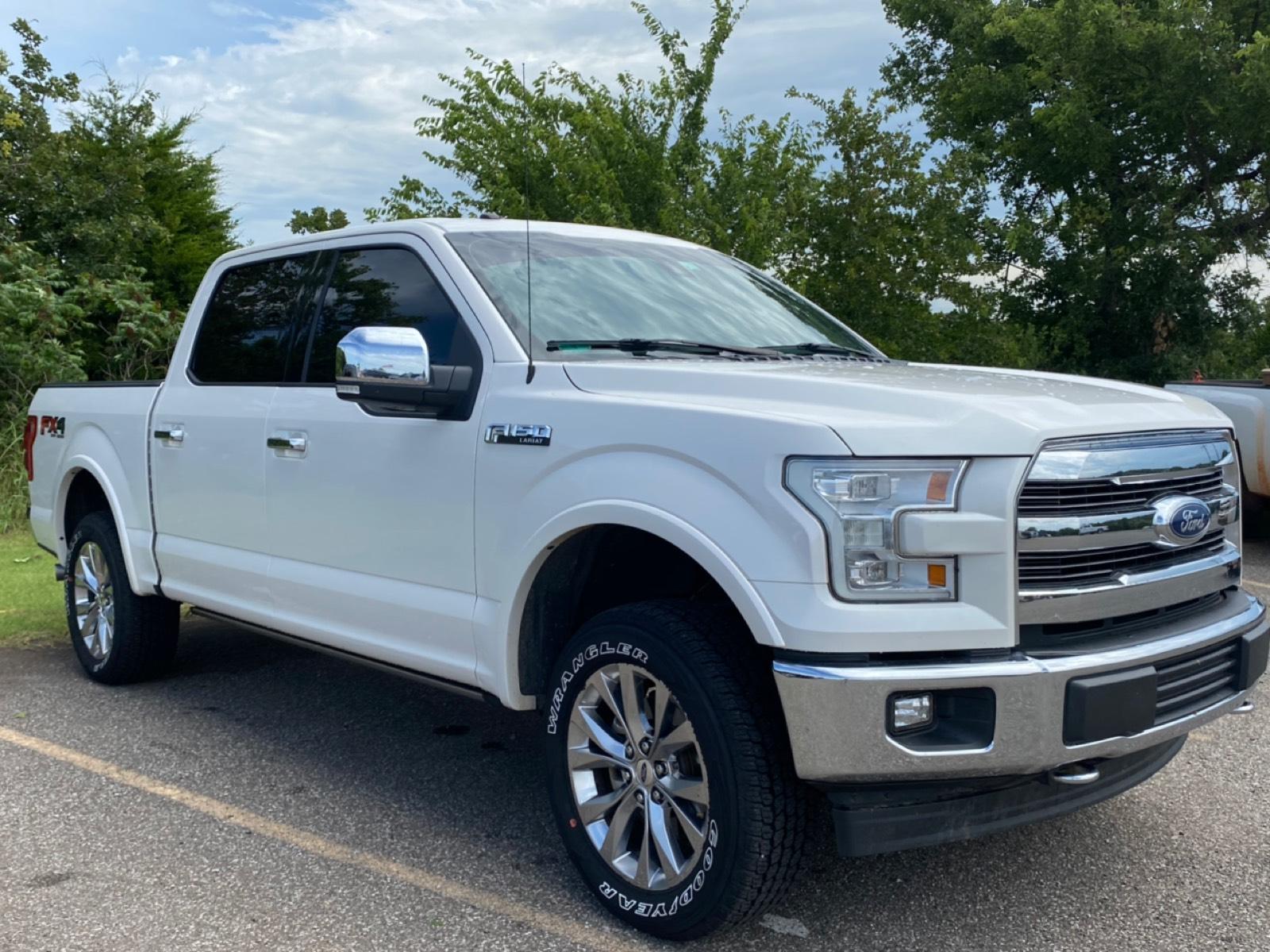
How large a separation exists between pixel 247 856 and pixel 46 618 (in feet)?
13.8

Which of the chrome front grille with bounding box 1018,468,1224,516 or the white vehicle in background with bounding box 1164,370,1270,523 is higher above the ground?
the chrome front grille with bounding box 1018,468,1224,516

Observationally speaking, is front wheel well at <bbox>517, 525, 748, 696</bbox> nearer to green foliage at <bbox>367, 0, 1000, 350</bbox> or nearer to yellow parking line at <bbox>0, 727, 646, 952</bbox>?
yellow parking line at <bbox>0, 727, 646, 952</bbox>

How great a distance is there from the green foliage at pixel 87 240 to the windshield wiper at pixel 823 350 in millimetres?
8874

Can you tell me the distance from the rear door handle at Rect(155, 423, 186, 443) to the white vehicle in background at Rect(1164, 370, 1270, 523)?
22.7 ft

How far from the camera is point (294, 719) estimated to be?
5.37m

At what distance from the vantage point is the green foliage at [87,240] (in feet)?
42.1

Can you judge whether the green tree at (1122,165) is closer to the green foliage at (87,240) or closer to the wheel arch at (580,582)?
the green foliage at (87,240)

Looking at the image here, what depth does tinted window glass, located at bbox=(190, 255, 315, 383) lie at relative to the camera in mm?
4941

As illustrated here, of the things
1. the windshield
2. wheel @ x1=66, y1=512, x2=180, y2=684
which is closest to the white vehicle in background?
the windshield

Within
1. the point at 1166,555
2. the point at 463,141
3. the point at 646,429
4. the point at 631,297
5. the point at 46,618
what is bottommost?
the point at 46,618

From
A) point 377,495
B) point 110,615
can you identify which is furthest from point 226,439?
point 110,615

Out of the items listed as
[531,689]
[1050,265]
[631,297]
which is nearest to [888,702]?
[531,689]

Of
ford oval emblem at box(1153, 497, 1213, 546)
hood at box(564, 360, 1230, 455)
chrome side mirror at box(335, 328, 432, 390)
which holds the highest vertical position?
chrome side mirror at box(335, 328, 432, 390)

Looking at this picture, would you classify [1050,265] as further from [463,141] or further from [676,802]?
[676,802]
